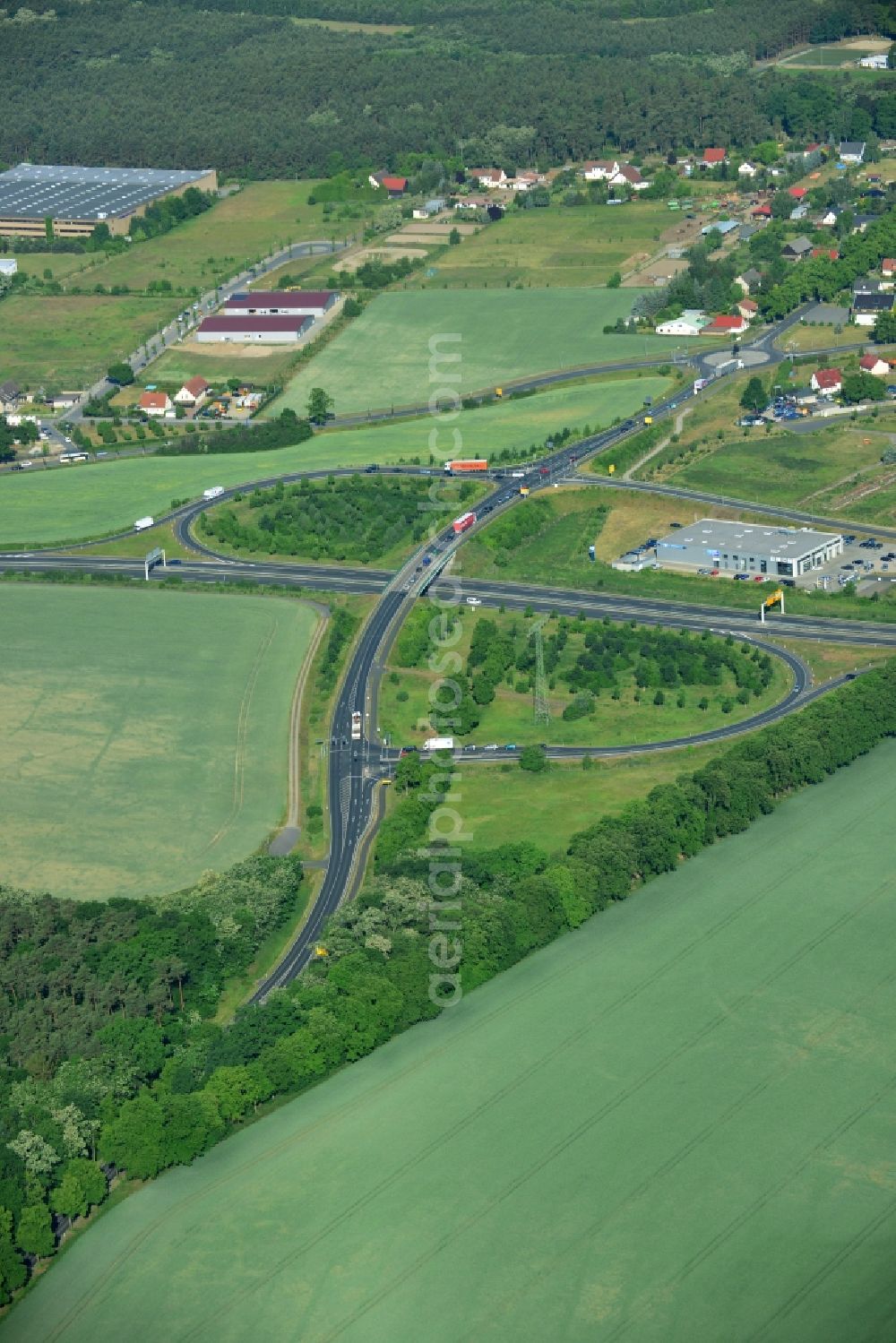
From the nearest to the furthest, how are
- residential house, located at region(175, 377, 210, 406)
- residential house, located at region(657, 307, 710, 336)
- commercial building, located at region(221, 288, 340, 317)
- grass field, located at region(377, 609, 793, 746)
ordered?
1. grass field, located at region(377, 609, 793, 746)
2. residential house, located at region(175, 377, 210, 406)
3. residential house, located at region(657, 307, 710, 336)
4. commercial building, located at region(221, 288, 340, 317)

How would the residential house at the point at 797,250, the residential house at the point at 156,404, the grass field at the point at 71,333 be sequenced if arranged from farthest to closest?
the residential house at the point at 797,250 < the grass field at the point at 71,333 < the residential house at the point at 156,404

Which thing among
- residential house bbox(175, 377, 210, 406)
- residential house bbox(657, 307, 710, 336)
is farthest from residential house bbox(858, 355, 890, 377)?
residential house bbox(175, 377, 210, 406)

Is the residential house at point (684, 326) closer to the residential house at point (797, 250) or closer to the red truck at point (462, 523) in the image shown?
the residential house at point (797, 250)

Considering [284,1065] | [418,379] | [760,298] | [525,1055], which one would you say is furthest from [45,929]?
[760,298]

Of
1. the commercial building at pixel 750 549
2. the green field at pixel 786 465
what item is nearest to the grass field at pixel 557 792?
the commercial building at pixel 750 549

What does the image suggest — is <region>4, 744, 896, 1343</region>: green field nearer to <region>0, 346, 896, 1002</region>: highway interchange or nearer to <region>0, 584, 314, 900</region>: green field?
<region>0, 346, 896, 1002</region>: highway interchange

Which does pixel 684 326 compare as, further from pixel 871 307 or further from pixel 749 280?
pixel 871 307
